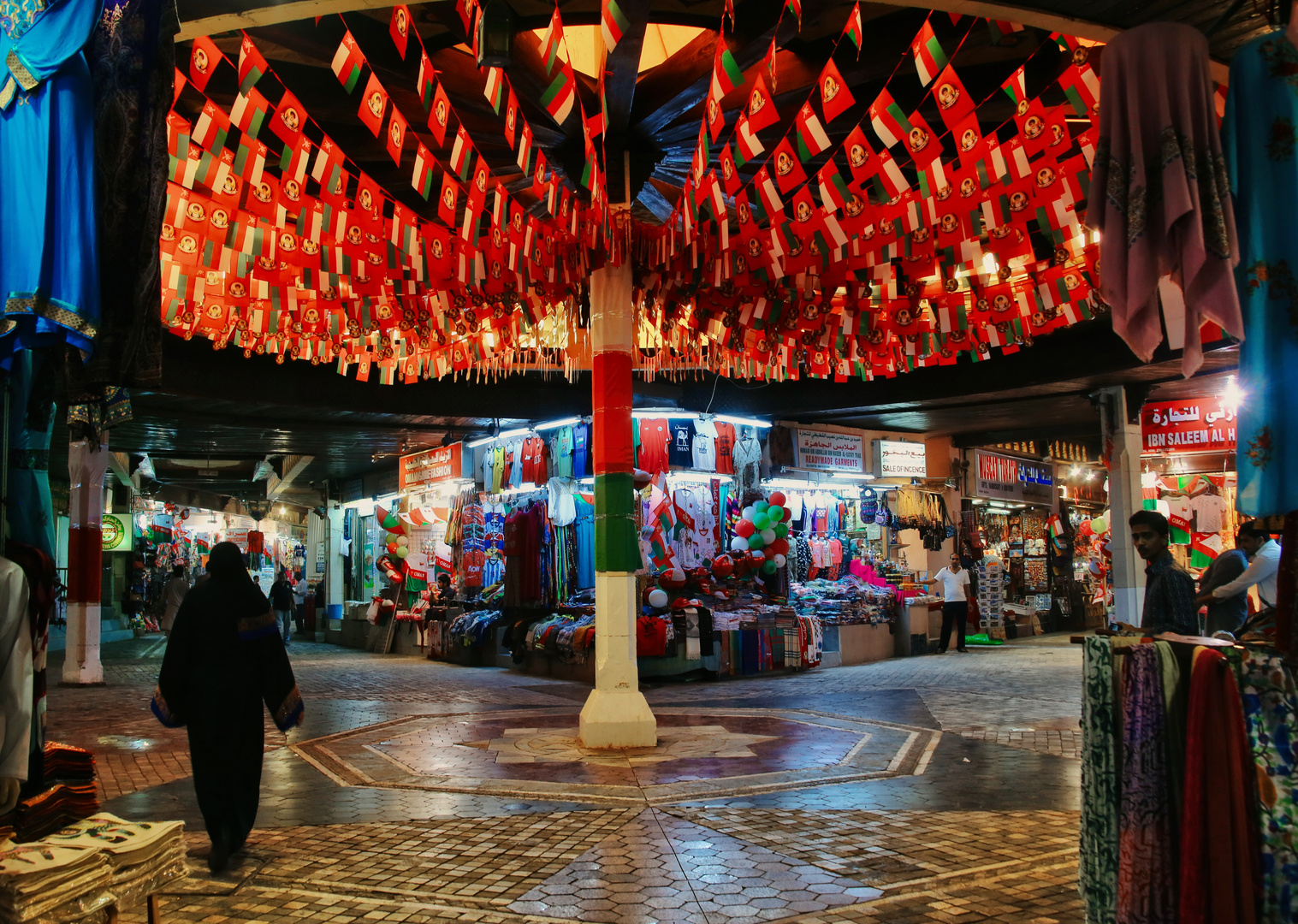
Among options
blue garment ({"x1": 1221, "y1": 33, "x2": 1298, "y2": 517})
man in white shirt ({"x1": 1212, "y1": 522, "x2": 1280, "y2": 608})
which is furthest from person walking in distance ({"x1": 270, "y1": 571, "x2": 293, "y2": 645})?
blue garment ({"x1": 1221, "y1": 33, "x2": 1298, "y2": 517})

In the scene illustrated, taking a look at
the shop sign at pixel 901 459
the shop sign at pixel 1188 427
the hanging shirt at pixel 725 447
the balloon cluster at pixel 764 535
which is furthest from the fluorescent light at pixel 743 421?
the shop sign at pixel 1188 427

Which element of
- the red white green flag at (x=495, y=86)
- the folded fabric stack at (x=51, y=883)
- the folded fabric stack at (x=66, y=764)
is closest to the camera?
the folded fabric stack at (x=51, y=883)

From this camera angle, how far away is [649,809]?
5.95m

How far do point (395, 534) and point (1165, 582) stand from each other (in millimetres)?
15598

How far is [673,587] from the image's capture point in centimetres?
1325

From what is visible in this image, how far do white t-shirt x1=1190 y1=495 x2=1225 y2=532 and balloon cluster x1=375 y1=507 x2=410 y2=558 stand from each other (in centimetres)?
1402

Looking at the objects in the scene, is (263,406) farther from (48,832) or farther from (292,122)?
(48,832)

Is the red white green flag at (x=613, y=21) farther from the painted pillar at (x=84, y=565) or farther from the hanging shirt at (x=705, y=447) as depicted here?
the painted pillar at (x=84, y=565)

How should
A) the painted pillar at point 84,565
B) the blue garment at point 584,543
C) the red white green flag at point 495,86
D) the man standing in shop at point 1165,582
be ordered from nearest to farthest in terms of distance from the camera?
the red white green flag at point 495,86 < the man standing in shop at point 1165,582 < the painted pillar at point 84,565 < the blue garment at point 584,543

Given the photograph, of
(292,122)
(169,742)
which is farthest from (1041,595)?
(292,122)

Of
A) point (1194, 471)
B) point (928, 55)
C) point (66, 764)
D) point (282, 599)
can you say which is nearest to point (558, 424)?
point (282, 599)

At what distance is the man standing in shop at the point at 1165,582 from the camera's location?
19.7ft

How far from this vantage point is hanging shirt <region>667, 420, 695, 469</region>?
1388cm

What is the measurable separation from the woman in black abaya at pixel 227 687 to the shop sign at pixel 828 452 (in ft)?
37.3
